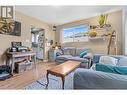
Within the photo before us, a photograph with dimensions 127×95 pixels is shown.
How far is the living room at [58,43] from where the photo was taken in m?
2.93

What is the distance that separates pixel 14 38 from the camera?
14.4ft

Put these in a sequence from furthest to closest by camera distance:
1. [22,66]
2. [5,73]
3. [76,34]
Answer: [76,34]
[22,66]
[5,73]

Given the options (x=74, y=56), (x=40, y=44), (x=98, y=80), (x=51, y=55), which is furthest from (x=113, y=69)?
(x=40, y=44)

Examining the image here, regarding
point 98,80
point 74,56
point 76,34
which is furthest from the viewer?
point 76,34

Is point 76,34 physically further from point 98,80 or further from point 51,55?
point 98,80

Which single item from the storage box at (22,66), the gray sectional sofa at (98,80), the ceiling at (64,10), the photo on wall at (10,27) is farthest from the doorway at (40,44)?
the gray sectional sofa at (98,80)

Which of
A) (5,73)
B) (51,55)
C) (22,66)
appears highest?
(51,55)

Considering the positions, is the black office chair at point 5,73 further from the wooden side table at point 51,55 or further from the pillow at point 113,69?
the wooden side table at point 51,55

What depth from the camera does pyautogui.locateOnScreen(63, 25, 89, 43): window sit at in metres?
5.74

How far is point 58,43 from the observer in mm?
6805

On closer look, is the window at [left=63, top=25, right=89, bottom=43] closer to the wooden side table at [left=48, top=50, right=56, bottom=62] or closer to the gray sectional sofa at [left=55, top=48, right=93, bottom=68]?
the gray sectional sofa at [left=55, top=48, right=93, bottom=68]

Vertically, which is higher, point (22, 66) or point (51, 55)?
point (51, 55)

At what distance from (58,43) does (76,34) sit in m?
1.28

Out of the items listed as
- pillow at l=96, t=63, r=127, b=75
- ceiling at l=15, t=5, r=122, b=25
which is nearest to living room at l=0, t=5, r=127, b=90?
ceiling at l=15, t=5, r=122, b=25
